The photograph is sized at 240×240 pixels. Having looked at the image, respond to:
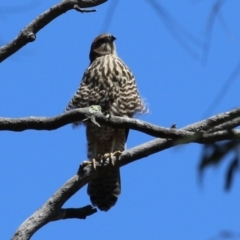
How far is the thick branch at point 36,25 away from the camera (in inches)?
168

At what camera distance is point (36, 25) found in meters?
4.29

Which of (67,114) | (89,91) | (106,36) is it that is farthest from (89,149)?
(67,114)

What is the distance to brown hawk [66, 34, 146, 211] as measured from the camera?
6727 millimetres

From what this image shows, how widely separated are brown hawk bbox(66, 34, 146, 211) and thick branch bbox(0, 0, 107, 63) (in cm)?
229

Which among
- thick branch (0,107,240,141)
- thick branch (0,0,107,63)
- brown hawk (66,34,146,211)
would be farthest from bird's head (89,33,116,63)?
thick branch (0,107,240,141)

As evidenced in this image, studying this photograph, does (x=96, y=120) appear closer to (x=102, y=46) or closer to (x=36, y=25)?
(x=36, y=25)

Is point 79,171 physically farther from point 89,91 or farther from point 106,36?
point 106,36

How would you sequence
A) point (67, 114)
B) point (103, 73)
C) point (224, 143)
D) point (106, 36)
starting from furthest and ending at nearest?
point (106, 36)
point (103, 73)
point (67, 114)
point (224, 143)

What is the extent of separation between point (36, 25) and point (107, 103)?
256 centimetres

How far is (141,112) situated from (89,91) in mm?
590

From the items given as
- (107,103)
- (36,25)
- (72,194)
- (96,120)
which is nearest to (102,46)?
(107,103)

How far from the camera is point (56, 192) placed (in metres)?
4.57

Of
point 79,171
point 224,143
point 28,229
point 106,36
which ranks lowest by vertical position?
point 224,143

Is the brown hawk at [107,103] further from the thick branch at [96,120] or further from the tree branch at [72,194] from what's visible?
the thick branch at [96,120]
